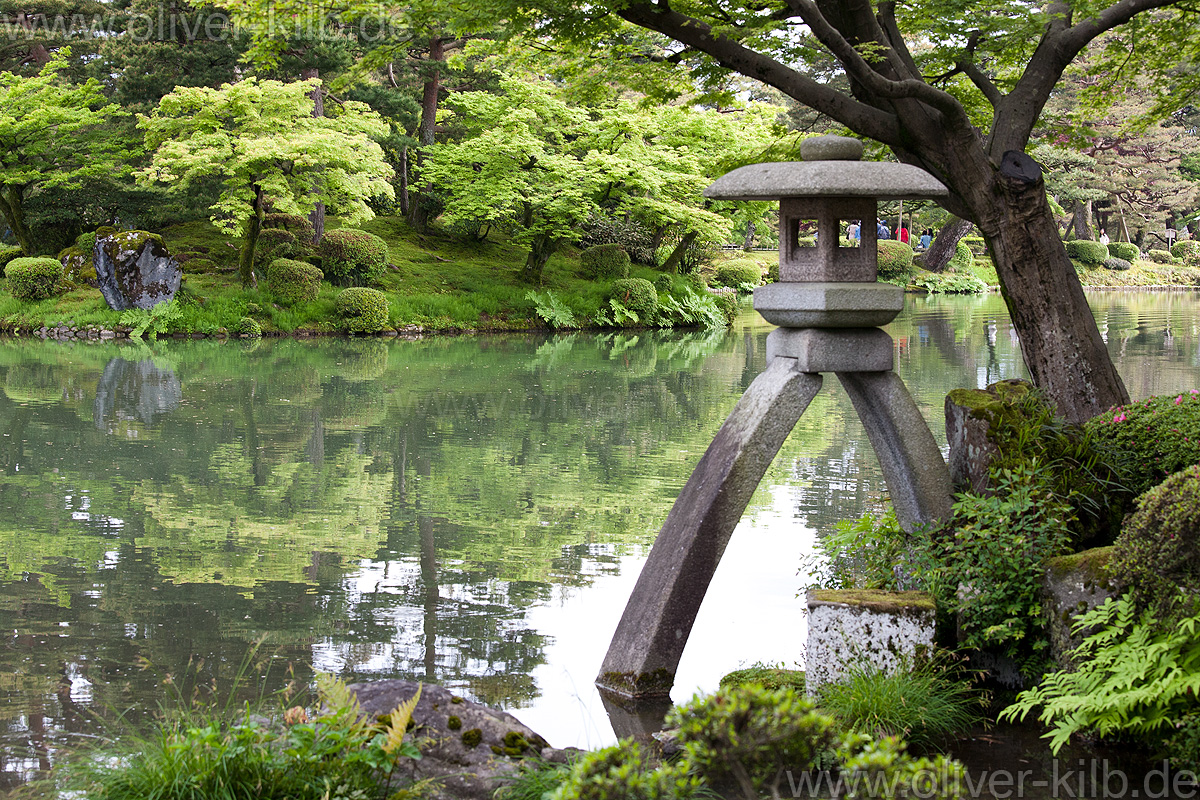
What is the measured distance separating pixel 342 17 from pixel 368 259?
1573 centimetres

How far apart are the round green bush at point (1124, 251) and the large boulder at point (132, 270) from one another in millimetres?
37602

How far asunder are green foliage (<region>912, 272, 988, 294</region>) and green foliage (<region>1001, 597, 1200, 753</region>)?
35.3m

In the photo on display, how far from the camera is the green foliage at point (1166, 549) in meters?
3.20

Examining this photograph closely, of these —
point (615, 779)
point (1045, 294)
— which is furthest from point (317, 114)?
point (615, 779)

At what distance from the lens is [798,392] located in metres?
4.45

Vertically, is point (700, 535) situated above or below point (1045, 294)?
below

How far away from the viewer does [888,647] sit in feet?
13.4

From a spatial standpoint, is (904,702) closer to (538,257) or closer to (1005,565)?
(1005,565)

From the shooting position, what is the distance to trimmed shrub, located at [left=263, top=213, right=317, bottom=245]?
22875 millimetres

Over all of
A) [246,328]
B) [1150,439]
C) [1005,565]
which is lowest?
[246,328]

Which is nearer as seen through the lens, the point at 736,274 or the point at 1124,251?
the point at 736,274

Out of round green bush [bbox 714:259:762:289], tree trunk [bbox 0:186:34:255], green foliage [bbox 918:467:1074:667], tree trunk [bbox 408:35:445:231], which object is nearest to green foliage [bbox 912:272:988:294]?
round green bush [bbox 714:259:762:289]

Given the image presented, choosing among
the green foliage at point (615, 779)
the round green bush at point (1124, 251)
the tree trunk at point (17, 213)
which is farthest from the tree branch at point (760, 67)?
the round green bush at point (1124, 251)

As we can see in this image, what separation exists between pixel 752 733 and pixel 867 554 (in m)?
2.94
